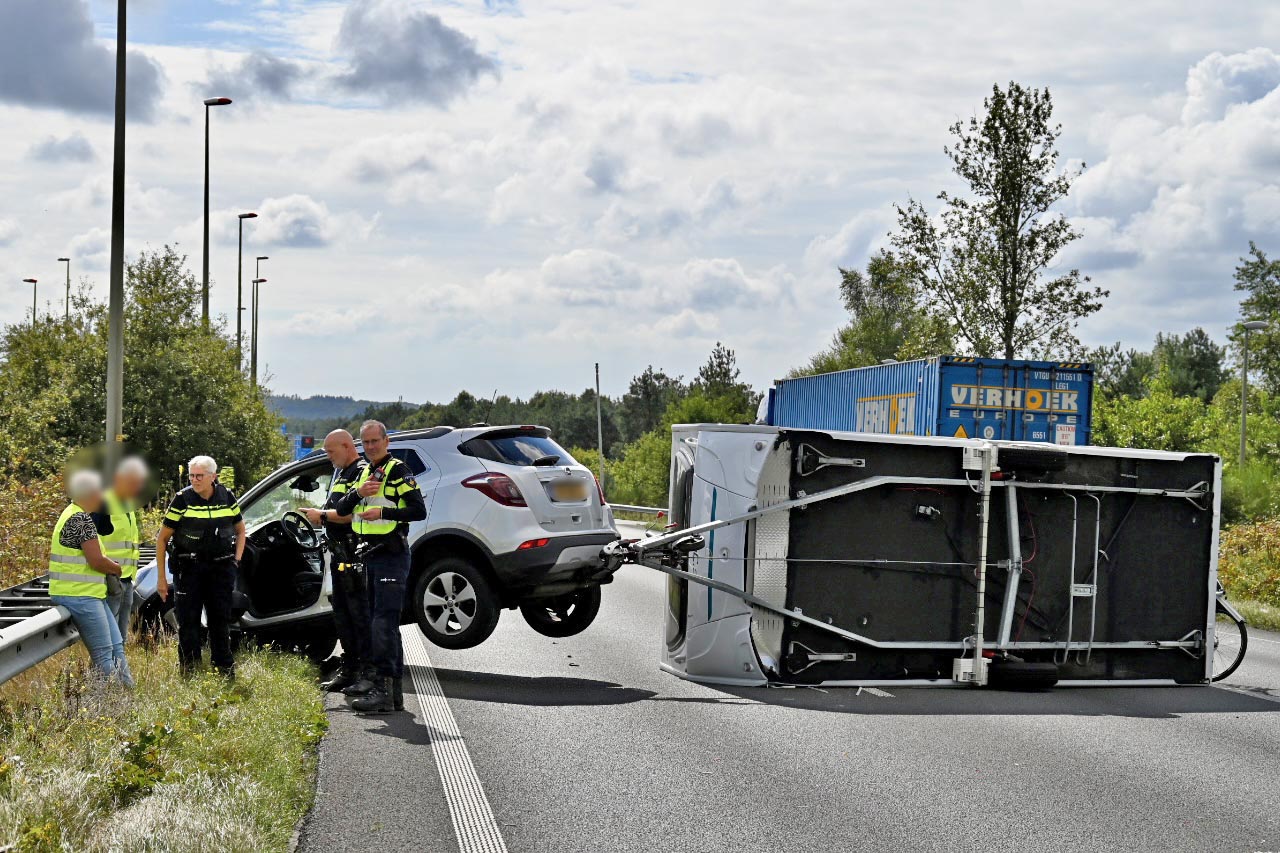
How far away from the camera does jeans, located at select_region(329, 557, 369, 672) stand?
9.45 m

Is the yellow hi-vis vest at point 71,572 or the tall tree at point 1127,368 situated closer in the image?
the yellow hi-vis vest at point 71,572

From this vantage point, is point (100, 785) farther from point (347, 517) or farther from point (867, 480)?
point (867, 480)

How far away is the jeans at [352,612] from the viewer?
9.45m

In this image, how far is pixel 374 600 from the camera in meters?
9.09

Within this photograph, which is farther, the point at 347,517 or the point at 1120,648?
the point at 1120,648

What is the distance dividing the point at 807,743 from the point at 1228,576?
48.6 feet

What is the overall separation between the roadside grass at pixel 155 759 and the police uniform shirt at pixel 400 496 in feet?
4.09

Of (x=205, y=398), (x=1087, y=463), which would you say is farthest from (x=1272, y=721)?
(x=205, y=398)

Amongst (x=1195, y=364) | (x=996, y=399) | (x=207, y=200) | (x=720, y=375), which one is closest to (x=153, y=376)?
(x=207, y=200)

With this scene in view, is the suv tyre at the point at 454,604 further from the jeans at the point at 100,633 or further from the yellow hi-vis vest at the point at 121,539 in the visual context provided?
the jeans at the point at 100,633

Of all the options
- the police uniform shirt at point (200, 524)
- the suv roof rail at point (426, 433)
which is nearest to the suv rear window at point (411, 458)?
the suv roof rail at point (426, 433)

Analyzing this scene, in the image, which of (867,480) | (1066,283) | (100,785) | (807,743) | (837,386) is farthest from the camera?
(1066,283)

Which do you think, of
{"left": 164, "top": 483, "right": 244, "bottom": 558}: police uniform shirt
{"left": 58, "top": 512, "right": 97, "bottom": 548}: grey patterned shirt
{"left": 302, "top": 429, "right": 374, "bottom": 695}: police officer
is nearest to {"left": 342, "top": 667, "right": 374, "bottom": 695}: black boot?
{"left": 302, "top": 429, "right": 374, "bottom": 695}: police officer

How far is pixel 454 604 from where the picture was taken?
10641mm
